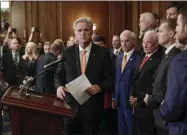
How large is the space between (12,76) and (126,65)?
213 cm

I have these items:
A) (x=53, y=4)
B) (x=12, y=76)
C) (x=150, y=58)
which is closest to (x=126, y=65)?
(x=150, y=58)

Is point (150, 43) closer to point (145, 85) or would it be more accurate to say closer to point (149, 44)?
point (149, 44)

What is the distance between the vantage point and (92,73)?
2537mm

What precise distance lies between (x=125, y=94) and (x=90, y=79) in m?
1.11

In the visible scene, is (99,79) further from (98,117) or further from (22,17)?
(22,17)

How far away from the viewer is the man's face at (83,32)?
2514mm

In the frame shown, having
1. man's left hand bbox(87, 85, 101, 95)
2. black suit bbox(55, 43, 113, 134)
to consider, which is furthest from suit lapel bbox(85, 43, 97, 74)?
man's left hand bbox(87, 85, 101, 95)

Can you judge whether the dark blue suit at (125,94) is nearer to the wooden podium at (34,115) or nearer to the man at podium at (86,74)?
the man at podium at (86,74)

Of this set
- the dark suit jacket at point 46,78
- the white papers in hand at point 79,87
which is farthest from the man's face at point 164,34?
the dark suit jacket at point 46,78

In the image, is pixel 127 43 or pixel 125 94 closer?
pixel 125 94

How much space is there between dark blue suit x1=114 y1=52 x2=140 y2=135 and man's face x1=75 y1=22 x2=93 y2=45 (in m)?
1.12

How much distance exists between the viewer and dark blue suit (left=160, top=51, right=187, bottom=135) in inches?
68.7

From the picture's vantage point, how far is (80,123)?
2.49m

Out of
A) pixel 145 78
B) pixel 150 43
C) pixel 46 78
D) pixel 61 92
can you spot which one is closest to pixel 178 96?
pixel 61 92
